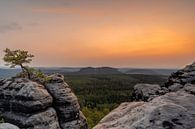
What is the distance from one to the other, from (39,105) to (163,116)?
55.4m

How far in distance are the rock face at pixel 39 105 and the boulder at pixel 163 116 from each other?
51937mm

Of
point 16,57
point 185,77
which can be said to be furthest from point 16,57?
point 185,77

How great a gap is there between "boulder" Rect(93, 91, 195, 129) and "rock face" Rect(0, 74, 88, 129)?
2045 inches

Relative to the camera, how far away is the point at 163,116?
10117 millimetres

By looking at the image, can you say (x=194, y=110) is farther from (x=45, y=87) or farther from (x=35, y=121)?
(x=45, y=87)

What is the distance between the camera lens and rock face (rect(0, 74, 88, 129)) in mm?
63031

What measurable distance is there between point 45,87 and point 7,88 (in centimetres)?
720

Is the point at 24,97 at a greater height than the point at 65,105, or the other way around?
the point at 24,97

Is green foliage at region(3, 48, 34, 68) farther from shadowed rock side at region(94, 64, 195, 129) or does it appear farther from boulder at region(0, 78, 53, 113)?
shadowed rock side at region(94, 64, 195, 129)

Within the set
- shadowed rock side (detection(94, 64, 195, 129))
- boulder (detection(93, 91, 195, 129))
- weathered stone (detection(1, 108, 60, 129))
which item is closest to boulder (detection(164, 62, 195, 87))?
shadowed rock side (detection(94, 64, 195, 129))

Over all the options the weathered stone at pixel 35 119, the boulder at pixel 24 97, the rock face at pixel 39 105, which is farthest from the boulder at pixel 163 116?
the boulder at pixel 24 97

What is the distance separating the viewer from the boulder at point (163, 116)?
32.7 ft

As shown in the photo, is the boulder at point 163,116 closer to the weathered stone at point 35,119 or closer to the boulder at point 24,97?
the weathered stone at point 35,119

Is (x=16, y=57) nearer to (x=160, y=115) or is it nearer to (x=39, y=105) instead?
(x=39, y=105)
